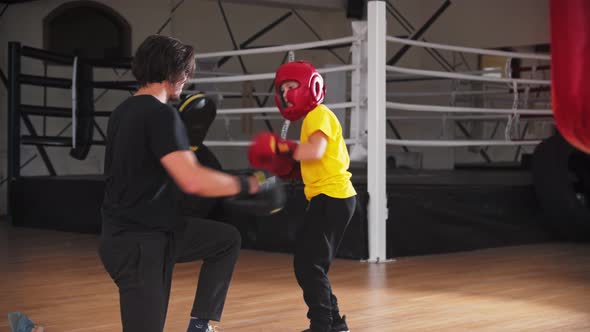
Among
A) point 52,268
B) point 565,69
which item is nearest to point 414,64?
point 52,268

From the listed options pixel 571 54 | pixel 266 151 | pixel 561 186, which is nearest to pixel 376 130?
pixel 561 186

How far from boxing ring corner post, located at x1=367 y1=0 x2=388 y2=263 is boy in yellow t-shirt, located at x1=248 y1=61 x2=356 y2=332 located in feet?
5.90

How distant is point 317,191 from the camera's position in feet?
8.13

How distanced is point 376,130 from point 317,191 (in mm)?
1844

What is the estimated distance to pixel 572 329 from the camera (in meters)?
2.70

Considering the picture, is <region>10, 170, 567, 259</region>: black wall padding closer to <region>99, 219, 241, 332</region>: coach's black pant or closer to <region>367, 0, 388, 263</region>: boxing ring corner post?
<region>367, 0, 388, 263</region>: boxing ring corner post

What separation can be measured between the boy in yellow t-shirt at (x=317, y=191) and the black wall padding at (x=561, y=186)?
112 inches

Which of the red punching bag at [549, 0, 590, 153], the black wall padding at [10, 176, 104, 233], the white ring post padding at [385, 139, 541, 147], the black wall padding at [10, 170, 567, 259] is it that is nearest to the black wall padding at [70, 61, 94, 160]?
the black wall padding at [10, 176, 104, 233]

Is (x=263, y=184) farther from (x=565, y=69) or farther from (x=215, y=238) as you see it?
(x=565, y=69)

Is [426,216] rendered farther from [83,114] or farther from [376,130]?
[83,114]

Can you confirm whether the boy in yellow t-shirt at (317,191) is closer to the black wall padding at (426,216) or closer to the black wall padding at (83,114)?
the black wall padding at (426,216)

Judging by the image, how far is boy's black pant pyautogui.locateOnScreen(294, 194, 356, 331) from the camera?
243 cm

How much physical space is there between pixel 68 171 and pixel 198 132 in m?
5.59

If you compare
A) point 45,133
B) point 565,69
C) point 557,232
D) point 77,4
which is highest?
point 77,4
